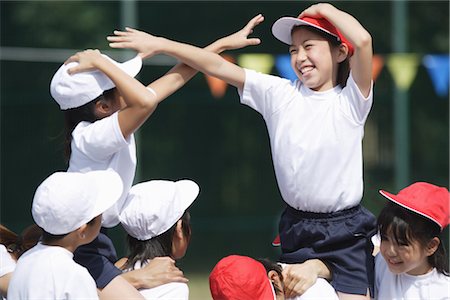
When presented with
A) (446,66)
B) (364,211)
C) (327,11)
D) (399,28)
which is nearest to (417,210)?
(364,211)

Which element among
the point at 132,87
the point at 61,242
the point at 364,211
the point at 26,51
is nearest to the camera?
the point at 61,242

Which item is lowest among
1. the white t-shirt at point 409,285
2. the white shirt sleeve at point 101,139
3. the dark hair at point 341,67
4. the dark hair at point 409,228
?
the white t-shirt at point 409,285

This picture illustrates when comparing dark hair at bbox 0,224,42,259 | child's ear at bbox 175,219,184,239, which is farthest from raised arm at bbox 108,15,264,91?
dark hair at bbox 0,224,42,259

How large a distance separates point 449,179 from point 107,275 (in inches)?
298

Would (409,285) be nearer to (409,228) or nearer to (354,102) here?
(409,228)

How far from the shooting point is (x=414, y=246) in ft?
11.6

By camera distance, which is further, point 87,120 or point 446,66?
point 446,66

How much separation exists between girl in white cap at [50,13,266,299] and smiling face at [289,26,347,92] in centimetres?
51

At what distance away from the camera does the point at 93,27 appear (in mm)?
10750

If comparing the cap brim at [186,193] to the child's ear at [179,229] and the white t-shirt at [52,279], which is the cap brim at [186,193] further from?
the white t-shirt at [52,279]

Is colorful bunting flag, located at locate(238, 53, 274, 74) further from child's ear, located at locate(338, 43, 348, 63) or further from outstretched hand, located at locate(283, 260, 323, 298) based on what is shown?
outstretched hand, located at locate(283, 260, 323, 298)

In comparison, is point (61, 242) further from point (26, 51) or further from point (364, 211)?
point (26, 51)

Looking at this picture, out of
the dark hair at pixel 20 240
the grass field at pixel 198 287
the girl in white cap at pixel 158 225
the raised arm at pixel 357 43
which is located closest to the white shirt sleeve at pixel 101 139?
the girl in white cap at pixel 158 225

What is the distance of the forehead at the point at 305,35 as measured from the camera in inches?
143
